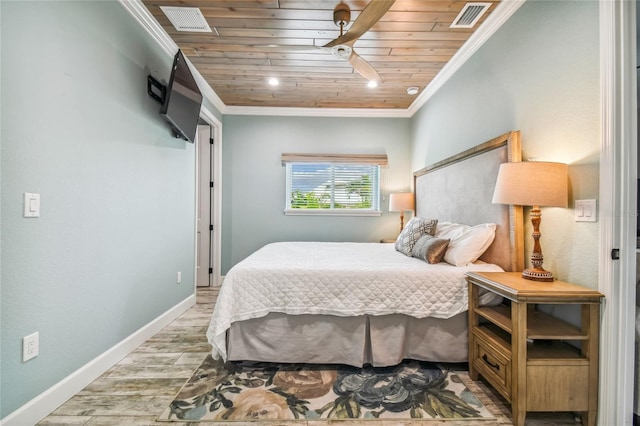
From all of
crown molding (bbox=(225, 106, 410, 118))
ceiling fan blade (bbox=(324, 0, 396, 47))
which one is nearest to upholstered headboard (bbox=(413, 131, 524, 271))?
ceiling fan blade (bbox=(324, 0, 396, 47))

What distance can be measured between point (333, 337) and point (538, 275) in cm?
129

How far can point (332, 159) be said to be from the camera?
4.12m

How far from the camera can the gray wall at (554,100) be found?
55.9 inches

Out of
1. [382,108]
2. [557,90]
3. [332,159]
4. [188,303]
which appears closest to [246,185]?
[332,159]

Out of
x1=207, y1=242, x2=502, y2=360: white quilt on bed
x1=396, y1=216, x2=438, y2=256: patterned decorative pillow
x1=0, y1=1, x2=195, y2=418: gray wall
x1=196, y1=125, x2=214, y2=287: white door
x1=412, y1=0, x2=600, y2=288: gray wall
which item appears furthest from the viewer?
x1=196, y1=125, x2=214, y2=287: white door

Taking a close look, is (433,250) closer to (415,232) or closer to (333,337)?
(415,232)

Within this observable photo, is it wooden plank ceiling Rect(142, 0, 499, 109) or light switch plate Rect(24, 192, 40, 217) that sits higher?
wooden plank ceiling Rect(142, 0, 499, 109)

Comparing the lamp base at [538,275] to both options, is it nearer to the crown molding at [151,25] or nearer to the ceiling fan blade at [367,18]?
the ceiling fan blade at [367,18]

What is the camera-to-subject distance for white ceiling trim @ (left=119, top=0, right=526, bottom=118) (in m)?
2.02

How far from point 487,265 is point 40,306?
8.97 feet

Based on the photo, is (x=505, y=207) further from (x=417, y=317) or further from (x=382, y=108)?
(x=382, y=108)

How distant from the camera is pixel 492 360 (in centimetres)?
157

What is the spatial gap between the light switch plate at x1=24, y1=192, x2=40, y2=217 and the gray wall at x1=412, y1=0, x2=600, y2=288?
281cm

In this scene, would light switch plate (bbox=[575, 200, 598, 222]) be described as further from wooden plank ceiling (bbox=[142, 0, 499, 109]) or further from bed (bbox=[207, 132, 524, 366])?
wooden plank ceiling (bbox=[142, 0, 499, 109])
